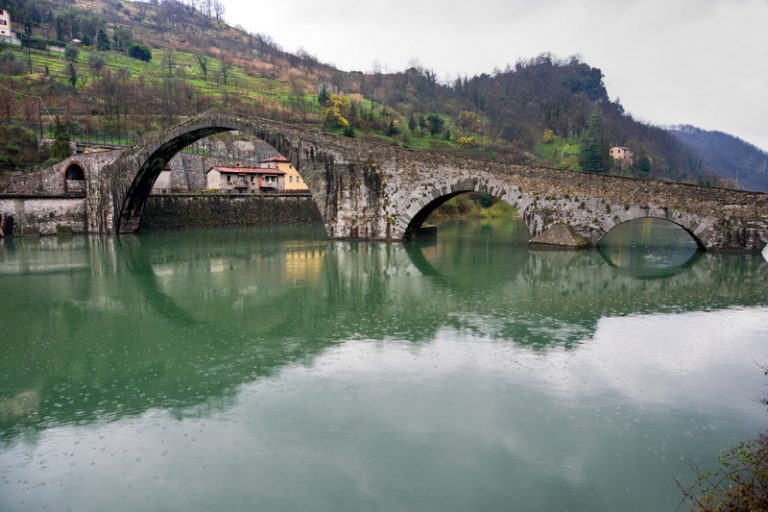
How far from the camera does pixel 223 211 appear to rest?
38.9m

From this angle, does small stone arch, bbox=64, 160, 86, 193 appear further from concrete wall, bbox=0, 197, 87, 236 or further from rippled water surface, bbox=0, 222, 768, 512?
rippled water surface, bbox=0, 222, 768, 512

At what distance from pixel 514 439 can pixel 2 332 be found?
899 cm

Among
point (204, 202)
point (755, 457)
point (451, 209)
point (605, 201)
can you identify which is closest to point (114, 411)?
point (755, 457)

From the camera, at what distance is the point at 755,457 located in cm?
540

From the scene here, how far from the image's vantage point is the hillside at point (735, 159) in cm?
14525

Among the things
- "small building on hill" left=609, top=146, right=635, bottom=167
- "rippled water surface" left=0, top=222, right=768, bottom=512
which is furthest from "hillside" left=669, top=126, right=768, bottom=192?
"rippled water surface" left=0, top=222, right=768, bottom=512

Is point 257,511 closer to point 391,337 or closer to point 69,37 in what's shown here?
point 391,337

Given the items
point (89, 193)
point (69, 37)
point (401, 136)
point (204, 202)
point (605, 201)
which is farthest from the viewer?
point (69, 37)

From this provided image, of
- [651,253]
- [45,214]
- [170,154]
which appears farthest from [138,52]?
[651,253]

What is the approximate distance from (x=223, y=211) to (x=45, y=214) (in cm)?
1051

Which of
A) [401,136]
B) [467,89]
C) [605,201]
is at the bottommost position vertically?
[605,201]

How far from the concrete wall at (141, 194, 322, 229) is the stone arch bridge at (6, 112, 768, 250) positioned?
439 centimetres

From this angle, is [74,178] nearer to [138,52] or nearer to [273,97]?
[273,97]

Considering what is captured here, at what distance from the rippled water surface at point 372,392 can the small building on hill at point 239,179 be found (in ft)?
108
